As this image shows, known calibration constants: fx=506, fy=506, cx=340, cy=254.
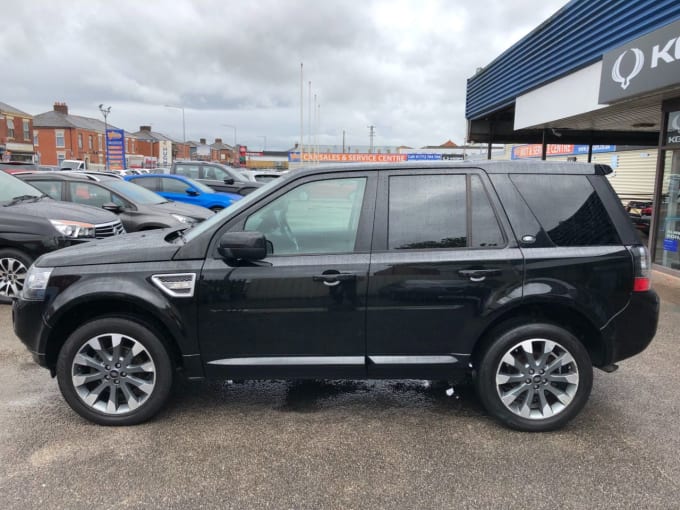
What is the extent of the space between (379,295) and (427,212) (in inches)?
25.8

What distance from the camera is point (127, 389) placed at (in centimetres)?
339

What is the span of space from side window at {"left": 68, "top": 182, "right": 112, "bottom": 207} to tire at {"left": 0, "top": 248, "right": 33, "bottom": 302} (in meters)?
2.67

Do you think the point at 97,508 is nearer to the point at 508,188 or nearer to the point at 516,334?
the point at 516,334

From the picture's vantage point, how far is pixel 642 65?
7.67m

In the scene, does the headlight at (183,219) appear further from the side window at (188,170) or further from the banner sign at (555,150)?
the banner sign at (555,150)

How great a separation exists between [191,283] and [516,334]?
2148mm

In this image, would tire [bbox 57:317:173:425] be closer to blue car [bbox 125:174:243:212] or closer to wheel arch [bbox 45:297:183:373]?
wheel arch [bbox 45:297:183:373]

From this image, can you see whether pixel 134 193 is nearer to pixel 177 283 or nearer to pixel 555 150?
pixel 177 283

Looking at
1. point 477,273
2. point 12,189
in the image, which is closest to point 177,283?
point 477,273

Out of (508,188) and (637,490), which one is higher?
(508,188)

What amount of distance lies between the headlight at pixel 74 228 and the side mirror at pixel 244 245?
395 centimetres

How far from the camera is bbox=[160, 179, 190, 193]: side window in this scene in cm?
1253

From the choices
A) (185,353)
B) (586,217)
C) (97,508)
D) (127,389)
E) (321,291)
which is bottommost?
(97,508)

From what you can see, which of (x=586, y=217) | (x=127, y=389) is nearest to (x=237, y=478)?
(x=127, y=389)
